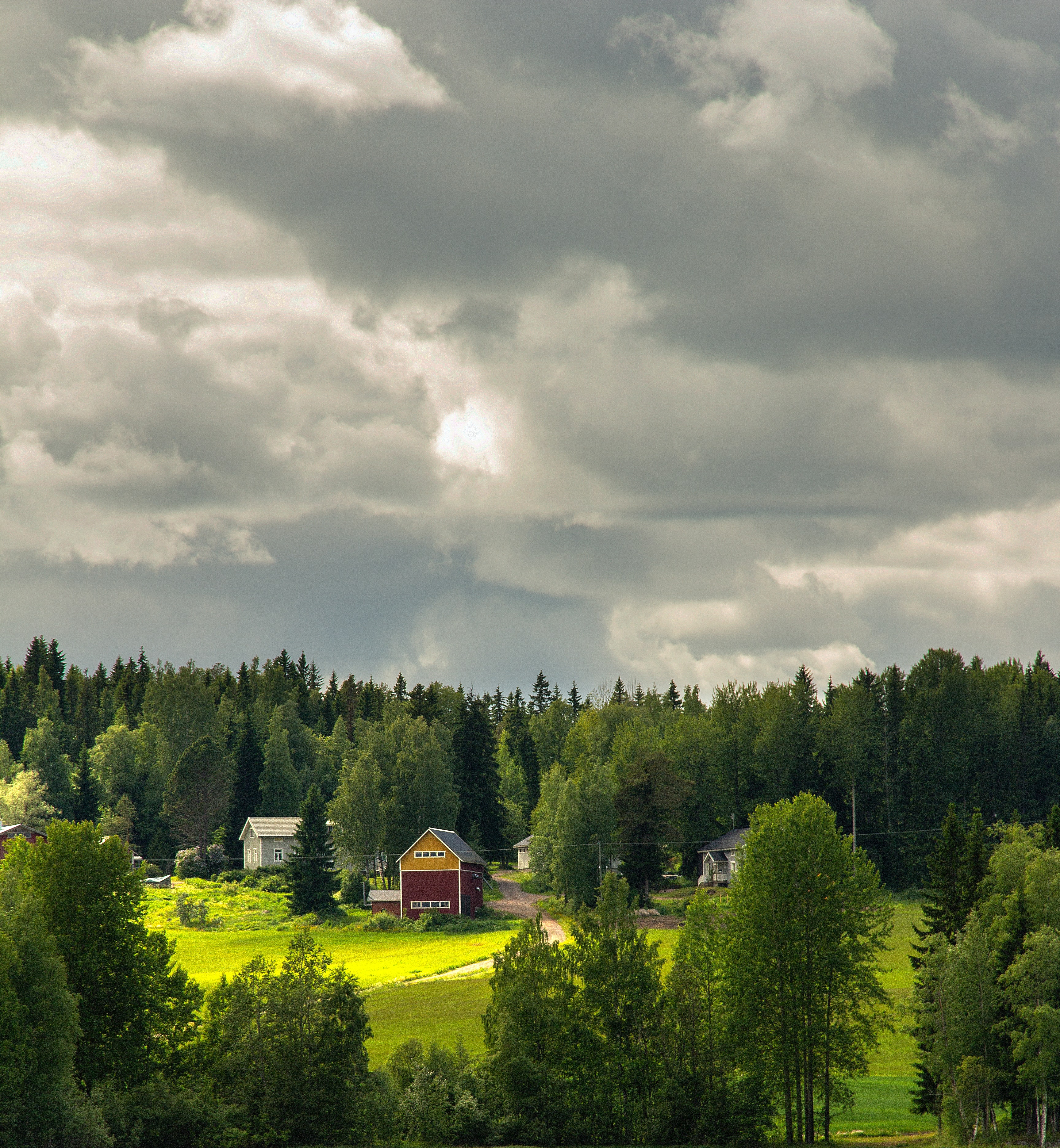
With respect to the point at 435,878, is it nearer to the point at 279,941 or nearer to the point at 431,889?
the point at 431,889

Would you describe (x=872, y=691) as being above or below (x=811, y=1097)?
above

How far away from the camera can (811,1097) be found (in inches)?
1945

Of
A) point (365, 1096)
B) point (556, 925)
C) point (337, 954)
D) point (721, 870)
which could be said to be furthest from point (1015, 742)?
point (365, 1096)

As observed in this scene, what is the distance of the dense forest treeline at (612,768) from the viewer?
12188cm

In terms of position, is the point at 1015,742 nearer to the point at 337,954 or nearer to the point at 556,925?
the point at 556,925

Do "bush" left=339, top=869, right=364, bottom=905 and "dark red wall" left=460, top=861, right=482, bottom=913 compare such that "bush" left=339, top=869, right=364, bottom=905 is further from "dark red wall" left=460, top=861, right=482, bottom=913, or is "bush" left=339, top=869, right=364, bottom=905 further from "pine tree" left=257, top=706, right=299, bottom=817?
"pine tree" left=257, top=706, right=299, bottom=817

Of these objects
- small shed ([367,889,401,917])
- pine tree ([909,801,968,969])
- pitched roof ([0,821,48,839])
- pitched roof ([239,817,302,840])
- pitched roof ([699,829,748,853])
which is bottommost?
small shed ([367,889,401,917])

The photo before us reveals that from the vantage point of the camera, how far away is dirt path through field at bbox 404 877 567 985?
281 ft

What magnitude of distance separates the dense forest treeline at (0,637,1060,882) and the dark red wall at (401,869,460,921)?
8.78 metres

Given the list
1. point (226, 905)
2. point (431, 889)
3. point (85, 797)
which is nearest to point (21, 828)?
point (85, 797)

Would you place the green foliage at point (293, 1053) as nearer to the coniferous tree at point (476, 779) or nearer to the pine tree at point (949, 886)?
the pine tree at point (949, 886)

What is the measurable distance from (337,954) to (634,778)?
114 ft

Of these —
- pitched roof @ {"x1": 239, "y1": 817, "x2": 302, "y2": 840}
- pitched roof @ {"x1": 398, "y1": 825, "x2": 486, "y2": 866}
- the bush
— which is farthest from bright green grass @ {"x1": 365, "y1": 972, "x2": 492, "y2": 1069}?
pitched roof @ {"x1": 239, "y1": 817, "x2": 302, "y2": 840}

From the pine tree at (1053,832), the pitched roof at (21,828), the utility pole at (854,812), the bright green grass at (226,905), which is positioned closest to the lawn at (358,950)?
the bright green grass at (226,905)
